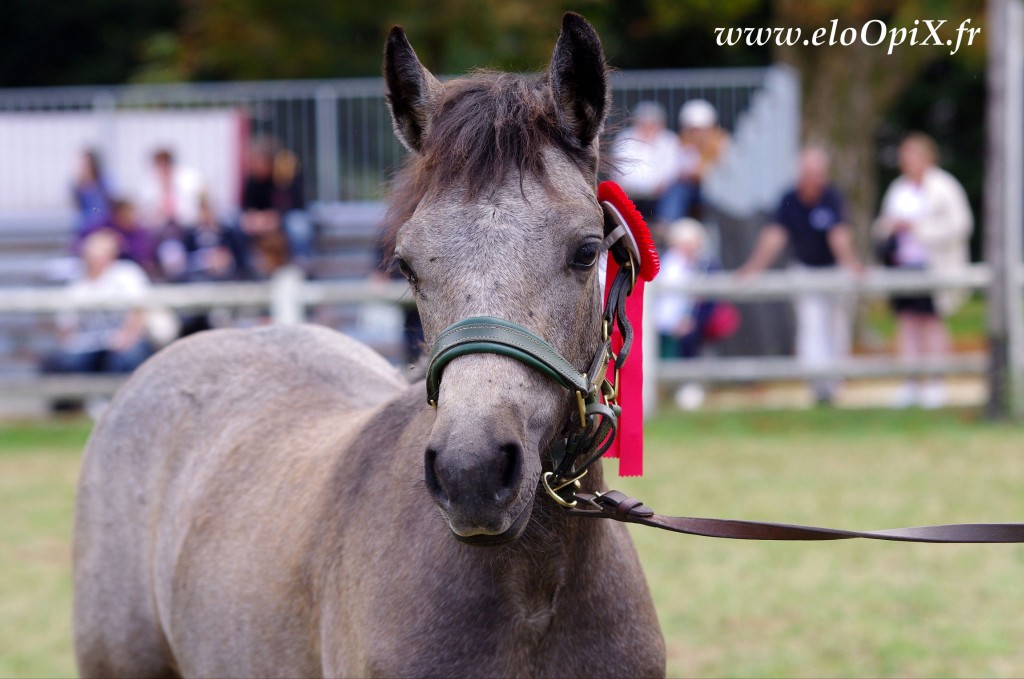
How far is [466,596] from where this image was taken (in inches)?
121

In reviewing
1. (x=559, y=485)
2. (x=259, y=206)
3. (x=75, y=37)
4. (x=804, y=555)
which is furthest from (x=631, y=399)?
(x=75, y=37)

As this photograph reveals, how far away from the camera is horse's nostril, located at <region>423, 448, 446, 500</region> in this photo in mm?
2629

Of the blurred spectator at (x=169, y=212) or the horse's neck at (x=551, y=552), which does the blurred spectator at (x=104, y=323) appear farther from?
the horse's neck at (x=551, y=552)

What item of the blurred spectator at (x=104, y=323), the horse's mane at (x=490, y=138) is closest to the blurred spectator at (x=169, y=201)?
the blurred spectator at (x=104, y=323)

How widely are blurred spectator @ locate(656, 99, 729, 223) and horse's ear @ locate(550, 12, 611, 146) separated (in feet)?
31.2

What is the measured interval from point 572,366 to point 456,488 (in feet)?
1.57

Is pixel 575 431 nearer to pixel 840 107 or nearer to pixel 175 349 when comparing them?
pixel 175 349

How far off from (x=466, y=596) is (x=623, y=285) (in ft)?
2.91

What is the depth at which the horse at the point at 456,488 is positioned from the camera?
2766 mm

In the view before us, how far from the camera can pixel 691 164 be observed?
498 inches

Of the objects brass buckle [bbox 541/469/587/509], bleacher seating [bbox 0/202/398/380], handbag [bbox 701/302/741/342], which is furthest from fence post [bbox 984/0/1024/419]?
brass buckle [bbox 541/469/587/509]

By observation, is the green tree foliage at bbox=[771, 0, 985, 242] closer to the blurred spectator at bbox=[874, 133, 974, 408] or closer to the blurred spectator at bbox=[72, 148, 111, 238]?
the blurred spectator at bbox=[874, 133, 974, 408]

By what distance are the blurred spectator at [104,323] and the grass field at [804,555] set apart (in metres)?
1.28

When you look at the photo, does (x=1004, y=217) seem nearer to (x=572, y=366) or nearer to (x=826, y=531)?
(x=826, y=531)
